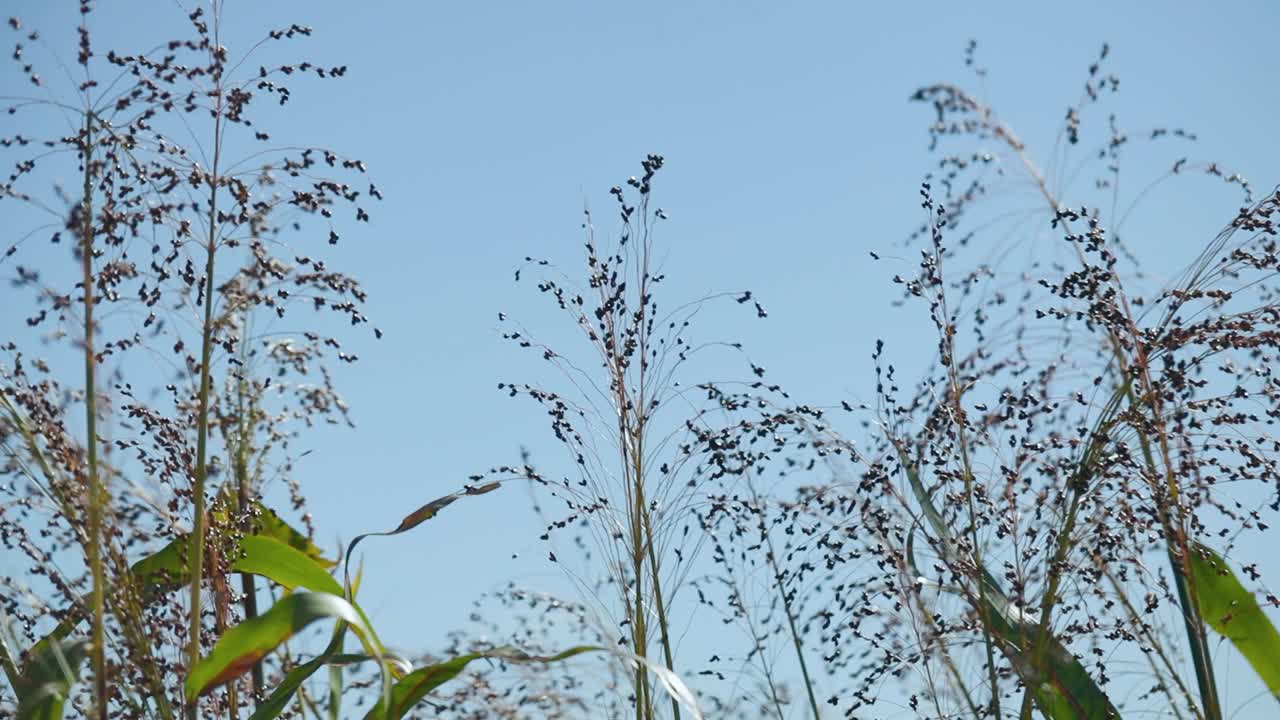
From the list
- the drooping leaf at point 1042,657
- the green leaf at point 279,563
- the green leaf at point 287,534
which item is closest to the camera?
the drooping leaf at point 1042,657

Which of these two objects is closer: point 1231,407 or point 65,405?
point 65,405

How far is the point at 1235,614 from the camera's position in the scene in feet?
9.95

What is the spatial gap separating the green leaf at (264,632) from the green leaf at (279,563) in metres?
0.54

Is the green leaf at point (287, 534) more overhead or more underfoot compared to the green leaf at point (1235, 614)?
more overhead

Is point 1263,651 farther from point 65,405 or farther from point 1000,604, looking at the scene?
point 65,405

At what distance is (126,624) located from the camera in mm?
2496

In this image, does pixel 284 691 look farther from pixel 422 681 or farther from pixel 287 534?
pixel 287 534

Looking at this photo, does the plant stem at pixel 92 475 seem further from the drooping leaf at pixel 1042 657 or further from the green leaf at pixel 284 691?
the drooping leaf at pixel 1042 657

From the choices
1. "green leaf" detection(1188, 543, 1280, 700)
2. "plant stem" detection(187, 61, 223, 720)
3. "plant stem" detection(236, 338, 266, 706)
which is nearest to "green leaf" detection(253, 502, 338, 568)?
"plant stem" detection(236, 338, 266, 706)

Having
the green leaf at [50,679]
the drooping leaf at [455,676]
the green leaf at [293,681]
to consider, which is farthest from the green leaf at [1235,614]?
the green leaf at [50,679]

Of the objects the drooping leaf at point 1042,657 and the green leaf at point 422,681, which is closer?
the green leaf at point 422,681

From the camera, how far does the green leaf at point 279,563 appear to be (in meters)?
2.96

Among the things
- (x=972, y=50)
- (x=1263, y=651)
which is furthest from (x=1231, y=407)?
(x=972, y=50)

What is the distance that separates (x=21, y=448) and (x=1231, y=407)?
249cm
